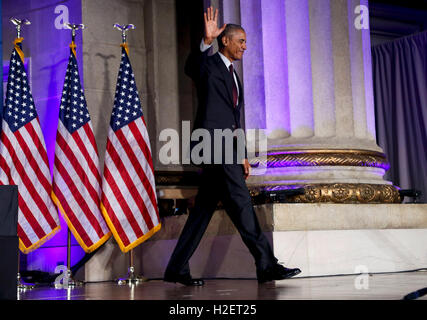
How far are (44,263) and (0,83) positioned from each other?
225 centimetres

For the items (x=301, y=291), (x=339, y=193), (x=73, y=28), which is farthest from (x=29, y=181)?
(x=301, y=291)

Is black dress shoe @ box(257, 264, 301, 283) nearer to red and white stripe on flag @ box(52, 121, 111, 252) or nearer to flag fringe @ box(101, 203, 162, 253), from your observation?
flag fringe @ box(101, 203, 162, 253)

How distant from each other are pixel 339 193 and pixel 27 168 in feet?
10.4

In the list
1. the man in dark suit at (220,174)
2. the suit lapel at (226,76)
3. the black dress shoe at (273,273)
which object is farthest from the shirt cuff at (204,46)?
the black dress shoe at (273,273)

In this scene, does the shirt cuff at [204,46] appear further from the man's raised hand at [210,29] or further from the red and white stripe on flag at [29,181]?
the red and white stripe on flag at [29,181]

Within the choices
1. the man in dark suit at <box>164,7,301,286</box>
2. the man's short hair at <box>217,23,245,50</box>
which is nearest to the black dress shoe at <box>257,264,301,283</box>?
the man in dark suit at <box>164,7,301,286</box>

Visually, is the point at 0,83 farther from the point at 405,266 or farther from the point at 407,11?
the point at 407,11

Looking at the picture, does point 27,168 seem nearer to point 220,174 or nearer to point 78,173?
point 78,173

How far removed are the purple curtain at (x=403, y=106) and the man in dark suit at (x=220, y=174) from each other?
623 cm

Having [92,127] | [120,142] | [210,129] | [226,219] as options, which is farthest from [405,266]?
[92,127]

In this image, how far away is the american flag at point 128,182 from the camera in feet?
25.3

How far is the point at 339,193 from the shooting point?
22.9 ft

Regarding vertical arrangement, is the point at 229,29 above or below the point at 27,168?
above

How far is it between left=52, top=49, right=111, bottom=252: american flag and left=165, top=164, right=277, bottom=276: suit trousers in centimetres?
214
